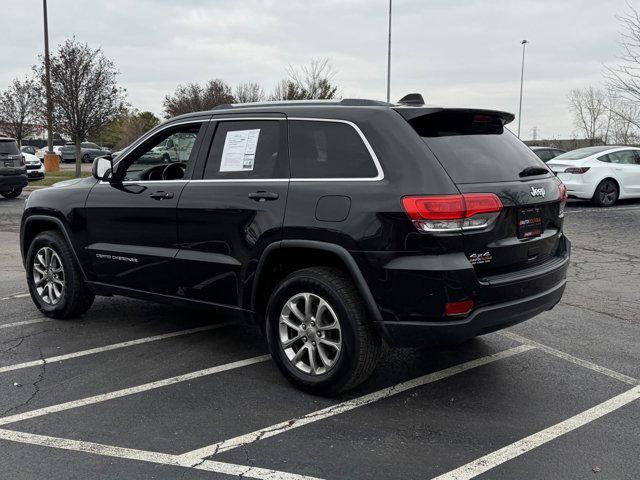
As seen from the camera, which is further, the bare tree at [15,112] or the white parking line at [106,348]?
the bare tree at [15,112]

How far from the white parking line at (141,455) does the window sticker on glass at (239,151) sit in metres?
1.91

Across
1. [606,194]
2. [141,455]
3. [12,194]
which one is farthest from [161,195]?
[12,194]

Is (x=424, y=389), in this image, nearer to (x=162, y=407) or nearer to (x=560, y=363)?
(x=560, y=363)

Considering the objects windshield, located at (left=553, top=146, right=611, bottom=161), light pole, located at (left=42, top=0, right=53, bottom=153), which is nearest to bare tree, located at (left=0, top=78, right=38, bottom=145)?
light pole, located at (left=42, top=0, right=53, bottom=153)

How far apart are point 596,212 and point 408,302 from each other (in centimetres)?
1157

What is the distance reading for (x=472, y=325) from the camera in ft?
11.4

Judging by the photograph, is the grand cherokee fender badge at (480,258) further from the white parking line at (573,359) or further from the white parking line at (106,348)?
the white parking line at (106,348)

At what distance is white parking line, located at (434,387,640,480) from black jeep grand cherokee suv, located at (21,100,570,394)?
0.62 m

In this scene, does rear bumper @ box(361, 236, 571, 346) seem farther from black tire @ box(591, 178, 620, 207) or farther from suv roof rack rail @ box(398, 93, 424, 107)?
black tire @ box(591, 178, 620, 207)

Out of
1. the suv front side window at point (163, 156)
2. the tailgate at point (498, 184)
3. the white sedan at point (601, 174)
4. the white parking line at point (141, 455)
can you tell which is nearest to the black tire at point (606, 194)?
the white sedan at point (601, 174)

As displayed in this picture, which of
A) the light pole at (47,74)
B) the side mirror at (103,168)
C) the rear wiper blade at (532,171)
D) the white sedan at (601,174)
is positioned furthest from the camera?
the light pole at (47,74)

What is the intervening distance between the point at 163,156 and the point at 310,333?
2138mm

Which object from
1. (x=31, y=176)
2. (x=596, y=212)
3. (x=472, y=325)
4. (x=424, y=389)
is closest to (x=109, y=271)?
(x=424, y=389)

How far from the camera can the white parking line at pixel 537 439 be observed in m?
2.99
